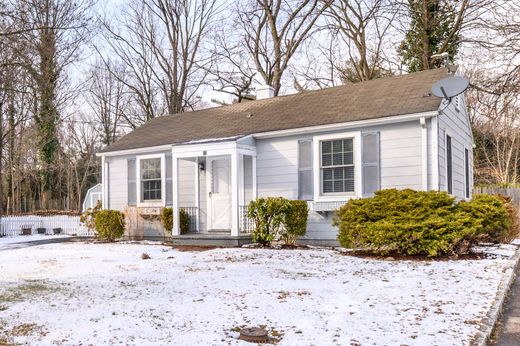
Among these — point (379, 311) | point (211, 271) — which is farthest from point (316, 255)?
point (379, 311)

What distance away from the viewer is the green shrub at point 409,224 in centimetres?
860

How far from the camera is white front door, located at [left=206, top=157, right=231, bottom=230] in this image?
12.4 metres

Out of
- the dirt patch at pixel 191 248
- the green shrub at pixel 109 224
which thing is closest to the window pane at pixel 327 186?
the dirt patch at pixel 191 248

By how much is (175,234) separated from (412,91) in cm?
711

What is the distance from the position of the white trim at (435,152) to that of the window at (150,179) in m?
7.81

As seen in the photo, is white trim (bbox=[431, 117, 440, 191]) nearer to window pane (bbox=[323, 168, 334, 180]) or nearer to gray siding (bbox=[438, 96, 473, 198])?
gray siding (bbox=[438, 96, 473, 198])

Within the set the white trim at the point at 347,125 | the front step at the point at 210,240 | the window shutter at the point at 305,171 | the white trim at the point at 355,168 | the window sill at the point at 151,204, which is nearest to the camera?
the white trim at the point at 347,125

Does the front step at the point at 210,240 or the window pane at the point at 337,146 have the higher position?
the window pane at the point at 337,146

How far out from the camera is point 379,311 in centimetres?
494

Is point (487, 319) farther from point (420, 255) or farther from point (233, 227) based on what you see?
point (233, 227)

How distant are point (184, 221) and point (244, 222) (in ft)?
6.35

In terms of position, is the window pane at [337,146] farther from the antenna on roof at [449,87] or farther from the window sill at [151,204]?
the window sill at [151,204]

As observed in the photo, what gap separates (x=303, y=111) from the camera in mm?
12516

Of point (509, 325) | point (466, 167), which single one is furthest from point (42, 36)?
point (466, 167)
